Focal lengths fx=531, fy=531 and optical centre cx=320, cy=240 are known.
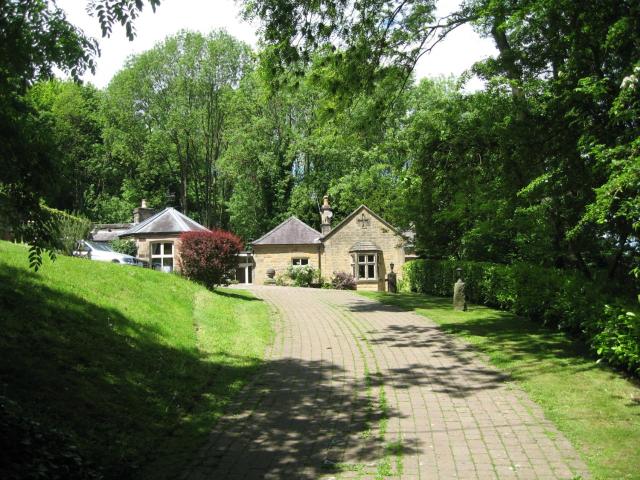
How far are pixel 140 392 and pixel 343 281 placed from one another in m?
27.2

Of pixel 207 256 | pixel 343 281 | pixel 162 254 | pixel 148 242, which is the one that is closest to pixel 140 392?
pixel 207 256

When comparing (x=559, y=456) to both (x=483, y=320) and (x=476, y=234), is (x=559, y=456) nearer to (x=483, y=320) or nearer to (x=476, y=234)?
(x=483, y=320)

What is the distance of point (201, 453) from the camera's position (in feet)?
17.9

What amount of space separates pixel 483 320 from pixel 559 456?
31.6ft

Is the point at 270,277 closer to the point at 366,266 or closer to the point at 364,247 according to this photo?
the point at 366,266

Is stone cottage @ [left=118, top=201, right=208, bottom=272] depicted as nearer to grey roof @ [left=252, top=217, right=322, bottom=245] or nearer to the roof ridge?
the roof ridge

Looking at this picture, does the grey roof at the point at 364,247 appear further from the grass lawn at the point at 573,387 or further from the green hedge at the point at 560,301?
the grass lawn at the point at 573,387

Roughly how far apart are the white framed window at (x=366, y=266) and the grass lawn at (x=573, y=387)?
21.1m

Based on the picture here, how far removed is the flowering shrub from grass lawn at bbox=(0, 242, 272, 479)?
2066 centimetres

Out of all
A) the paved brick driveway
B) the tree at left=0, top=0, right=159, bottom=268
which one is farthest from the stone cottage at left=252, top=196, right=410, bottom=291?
the tree at left=0, top=0, right=159, bottom=268

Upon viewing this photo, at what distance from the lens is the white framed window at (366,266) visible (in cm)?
3534

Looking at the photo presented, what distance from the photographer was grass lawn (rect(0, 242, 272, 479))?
5520 millimetres

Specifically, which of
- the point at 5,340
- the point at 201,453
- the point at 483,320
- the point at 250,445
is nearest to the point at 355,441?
the point at 250,445

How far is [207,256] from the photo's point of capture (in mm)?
19047
